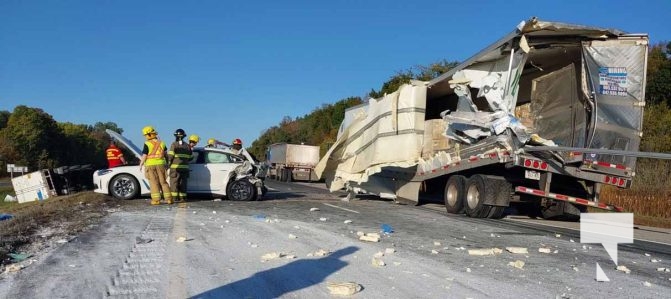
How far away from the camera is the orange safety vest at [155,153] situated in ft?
38.6

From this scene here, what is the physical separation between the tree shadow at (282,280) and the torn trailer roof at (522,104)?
5.88 meters

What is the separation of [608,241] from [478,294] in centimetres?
478

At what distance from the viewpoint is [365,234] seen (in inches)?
294

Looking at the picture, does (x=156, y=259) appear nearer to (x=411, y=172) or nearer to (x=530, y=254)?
(x=530, y=254)

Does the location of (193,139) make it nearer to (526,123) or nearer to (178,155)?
(178,155)

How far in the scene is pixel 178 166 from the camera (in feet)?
39.4

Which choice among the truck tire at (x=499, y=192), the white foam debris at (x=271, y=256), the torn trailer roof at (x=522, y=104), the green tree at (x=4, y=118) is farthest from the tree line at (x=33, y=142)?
the white foam debris at (x=271, y=256)

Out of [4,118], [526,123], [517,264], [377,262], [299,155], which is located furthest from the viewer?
[4,118]

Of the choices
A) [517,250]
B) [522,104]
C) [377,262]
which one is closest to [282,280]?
[377,262]

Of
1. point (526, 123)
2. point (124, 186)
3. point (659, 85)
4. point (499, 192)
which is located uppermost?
point (659, 85)

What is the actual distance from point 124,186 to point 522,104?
31.9 ft

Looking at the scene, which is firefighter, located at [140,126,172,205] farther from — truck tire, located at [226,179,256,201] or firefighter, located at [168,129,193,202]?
truck tire, located at [226,179,256,201]

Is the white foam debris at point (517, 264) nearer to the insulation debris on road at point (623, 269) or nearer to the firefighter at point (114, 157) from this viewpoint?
the insulation debris on road at point (623, 269)

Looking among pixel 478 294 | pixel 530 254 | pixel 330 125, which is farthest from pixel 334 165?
pixel 330 125
